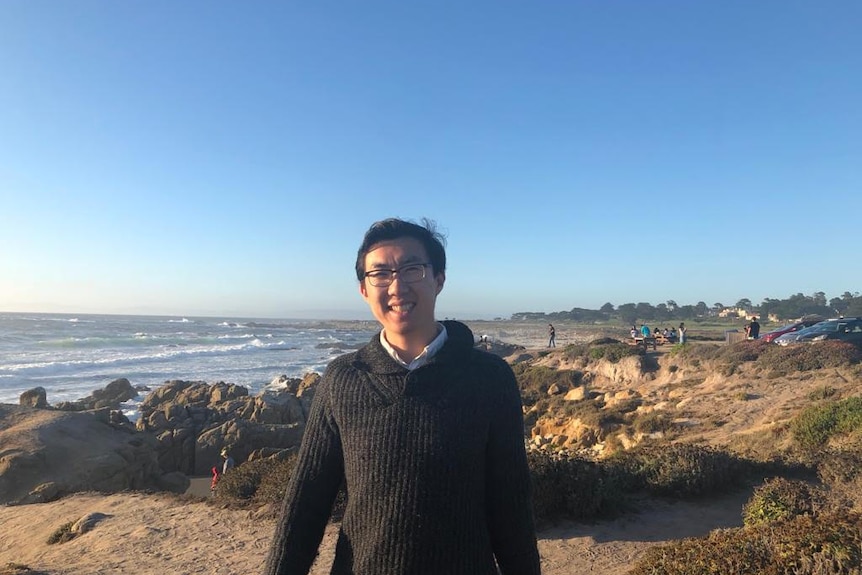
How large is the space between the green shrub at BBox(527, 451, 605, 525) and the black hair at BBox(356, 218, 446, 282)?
481cm

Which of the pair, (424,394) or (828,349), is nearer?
(424,394)

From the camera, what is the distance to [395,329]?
78.1 inches

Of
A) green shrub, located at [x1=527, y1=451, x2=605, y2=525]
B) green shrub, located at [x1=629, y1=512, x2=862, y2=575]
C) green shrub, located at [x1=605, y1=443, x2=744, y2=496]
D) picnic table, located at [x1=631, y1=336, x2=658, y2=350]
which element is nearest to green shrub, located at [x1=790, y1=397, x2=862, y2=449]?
green shrub, located at [x1=605, y1=443, x2=744, y2=496]

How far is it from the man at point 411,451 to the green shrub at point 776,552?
2.55 metres

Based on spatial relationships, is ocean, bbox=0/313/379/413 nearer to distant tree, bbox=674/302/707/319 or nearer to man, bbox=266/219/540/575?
man, bbox=266/219/540/575

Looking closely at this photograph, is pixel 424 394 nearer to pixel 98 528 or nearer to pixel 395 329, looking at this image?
pixel 395 329

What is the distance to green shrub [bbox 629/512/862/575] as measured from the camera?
3.34 meters

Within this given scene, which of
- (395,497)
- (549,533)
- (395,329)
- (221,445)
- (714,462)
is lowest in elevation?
(221,445)

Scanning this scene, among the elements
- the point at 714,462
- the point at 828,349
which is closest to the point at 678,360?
the point at 828,349

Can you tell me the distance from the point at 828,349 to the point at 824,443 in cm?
848

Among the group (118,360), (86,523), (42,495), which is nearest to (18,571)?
(86,523)

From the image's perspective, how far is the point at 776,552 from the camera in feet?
11.8

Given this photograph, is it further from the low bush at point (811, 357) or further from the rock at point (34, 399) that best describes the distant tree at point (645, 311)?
the rock at point (34, 399)

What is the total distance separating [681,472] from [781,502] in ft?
6.13
